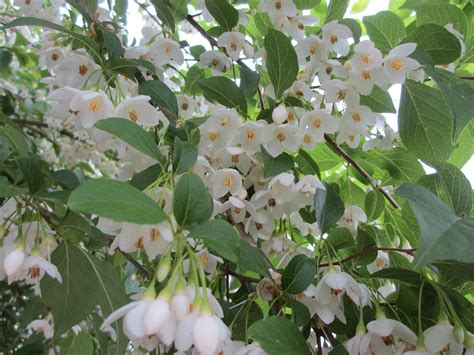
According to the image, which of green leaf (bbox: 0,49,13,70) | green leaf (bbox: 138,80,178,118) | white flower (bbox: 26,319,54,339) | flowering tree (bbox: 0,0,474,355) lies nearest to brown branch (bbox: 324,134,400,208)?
flowering tree (bbox: 0,0,474,355)

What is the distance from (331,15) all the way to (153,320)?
45.0 inches

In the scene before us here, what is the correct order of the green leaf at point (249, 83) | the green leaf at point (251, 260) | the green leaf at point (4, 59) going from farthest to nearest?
1. the green leaf at point (4, 59)
2. the green leaf at point (249, 83)
3. the green leaf at point (251, 260)

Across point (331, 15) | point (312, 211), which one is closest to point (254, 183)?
point (312, 211)

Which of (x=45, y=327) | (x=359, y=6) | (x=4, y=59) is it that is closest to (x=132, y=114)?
(x=45, y=327)

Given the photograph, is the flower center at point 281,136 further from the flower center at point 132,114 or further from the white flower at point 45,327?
the white flower at point 45,327

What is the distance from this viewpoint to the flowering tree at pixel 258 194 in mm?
788

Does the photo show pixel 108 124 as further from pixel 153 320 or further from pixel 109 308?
pixel 109 308

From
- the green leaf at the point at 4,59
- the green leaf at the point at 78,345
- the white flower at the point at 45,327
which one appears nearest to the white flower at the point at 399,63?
the green leaf at the point at 78,345

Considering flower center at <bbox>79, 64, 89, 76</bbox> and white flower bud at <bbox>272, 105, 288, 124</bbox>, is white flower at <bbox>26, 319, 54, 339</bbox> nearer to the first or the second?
flower center at <bbox>79, 64, 89, 76</bbox>

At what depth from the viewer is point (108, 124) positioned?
2.64 feet

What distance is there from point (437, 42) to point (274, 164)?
0.51m

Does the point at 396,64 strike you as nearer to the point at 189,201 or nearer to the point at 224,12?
the point at 224,12

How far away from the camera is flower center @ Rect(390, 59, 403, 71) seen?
1210 mm

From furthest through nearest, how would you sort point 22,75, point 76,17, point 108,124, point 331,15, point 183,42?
point 22,75 < point 76,17 < point 183,42 < point 331,15 < point 108,124
